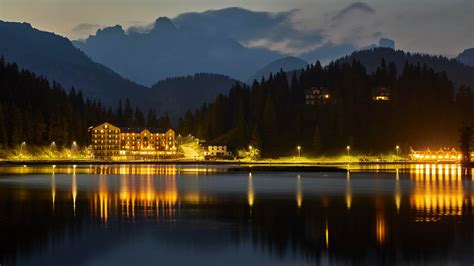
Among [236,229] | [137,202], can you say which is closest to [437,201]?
[236,229]

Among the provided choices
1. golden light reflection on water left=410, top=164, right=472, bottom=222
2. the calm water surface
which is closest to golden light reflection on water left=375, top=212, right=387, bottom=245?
the calm water surface

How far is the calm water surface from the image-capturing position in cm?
2956

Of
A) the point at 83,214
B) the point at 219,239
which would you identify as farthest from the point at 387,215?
the point at 83,214

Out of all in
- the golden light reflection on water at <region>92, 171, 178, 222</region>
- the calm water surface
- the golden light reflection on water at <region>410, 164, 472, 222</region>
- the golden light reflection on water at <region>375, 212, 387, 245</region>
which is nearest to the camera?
the calm water surface

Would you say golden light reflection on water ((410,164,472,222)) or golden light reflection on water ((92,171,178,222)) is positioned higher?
golden light reflection on water ((92,171,178,222))

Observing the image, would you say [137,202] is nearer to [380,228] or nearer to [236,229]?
[236,229]

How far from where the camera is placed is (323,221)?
41.2 meters

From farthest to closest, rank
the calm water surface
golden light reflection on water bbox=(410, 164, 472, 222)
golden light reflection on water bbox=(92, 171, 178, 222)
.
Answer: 1. golden light reflection on water bbox=(92, 171, 178, 222)
2. golden light reflection on water bbox=(410, 164, 472, 222)
3. the calm water surface

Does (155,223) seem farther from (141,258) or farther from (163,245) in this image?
(141,258)

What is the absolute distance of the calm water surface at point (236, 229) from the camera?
29562mm

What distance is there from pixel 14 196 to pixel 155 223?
25.5 m

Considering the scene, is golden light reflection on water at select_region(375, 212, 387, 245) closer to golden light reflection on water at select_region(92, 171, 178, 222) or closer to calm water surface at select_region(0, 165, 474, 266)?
calm water surface at select_region(0, 165, 474, 266)

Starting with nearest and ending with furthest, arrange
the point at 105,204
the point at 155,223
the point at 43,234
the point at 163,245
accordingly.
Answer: the point at 163,245 → the point at 43,234 → the point at 155,223 → the point at 105,204

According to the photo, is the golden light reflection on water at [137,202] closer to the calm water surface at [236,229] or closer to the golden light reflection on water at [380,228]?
the calm water surface at [236,229]
